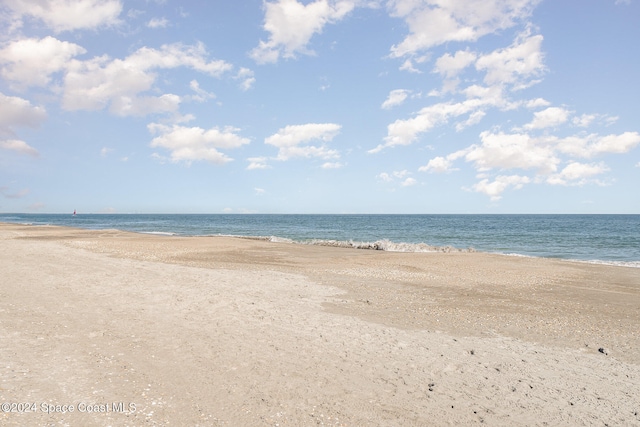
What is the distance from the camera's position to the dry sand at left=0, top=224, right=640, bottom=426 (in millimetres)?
5641

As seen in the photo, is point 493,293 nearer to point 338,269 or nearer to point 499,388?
point 338,269

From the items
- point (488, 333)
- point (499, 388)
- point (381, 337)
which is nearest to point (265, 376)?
point (381, 337)

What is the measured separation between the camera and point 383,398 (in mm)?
6059

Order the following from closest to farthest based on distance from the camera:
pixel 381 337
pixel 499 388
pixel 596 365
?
pixel 499 388, pixel 596 365, pixel 381 337

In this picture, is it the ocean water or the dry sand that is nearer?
the dry sand

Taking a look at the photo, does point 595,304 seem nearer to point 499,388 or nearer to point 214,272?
point 499,388

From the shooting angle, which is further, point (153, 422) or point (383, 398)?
point (383, 398)

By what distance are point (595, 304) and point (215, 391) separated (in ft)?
42.8

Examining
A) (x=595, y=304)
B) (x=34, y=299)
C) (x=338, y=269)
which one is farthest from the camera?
(x=338, y=269)

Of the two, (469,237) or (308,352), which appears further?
(469,237)

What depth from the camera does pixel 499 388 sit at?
652 centimetres

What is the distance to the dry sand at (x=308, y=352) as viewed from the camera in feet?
18.5

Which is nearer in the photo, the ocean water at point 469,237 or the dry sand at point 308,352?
the dry sand at point 308,352

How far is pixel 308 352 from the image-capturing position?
7867 millimetres
